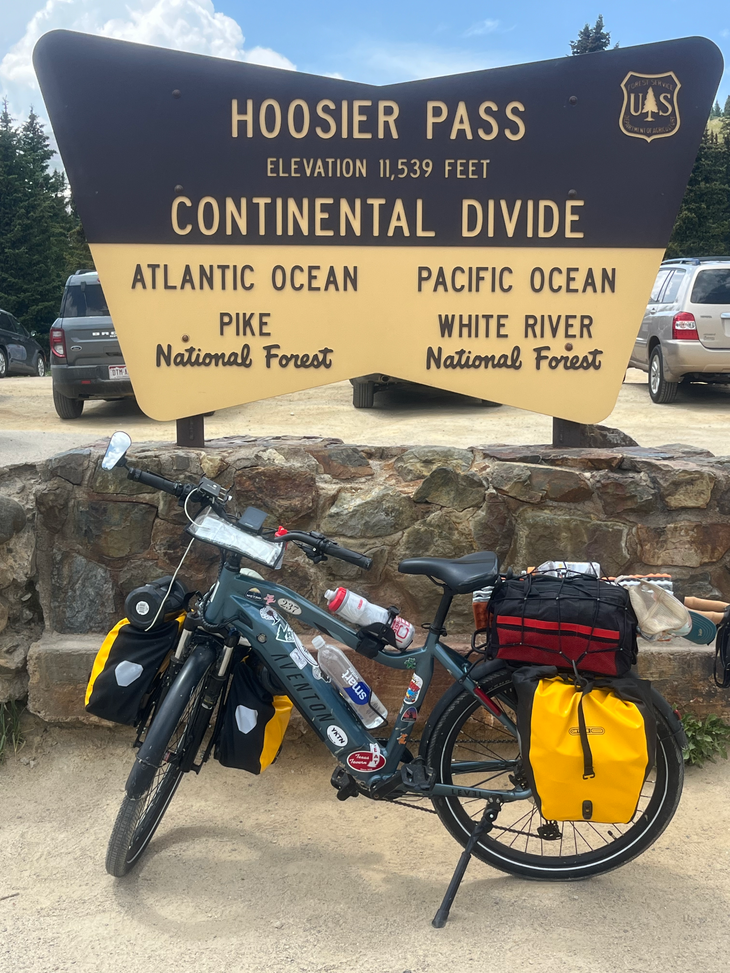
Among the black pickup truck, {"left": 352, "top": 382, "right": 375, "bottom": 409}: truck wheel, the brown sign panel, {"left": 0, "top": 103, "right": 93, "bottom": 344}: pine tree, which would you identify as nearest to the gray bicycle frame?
the brown sign panel

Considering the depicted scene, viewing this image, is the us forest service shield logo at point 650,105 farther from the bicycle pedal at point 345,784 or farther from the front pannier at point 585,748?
the bicycle pedal at point 345,784

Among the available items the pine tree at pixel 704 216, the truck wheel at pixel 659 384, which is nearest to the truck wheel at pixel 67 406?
the truck wheel at pixel 659 384

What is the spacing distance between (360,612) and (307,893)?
87cm

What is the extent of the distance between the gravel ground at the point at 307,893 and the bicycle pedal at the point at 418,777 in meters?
0.32

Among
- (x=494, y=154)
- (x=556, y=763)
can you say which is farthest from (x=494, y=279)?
(x=556, y=763)

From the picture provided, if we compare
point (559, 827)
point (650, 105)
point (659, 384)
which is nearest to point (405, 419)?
point (659, 384)

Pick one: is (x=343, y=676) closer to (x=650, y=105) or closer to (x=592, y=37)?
(x=650, y=105)

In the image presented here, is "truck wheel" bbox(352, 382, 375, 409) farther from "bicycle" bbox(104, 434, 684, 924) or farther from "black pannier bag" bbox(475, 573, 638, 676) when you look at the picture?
"black pannier bag" bbox(475, 573, 638, 676)

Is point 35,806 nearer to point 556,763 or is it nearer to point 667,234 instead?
point 556,763

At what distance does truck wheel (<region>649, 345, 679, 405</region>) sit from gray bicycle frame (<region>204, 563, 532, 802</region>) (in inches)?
372

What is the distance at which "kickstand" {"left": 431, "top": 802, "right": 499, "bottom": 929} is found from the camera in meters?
2.48

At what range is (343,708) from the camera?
2680 millimetres

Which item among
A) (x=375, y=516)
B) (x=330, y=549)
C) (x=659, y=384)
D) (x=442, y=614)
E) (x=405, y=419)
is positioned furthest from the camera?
(x=659, y=384)

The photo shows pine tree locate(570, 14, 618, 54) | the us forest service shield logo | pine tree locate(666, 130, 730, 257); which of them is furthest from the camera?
pine tree locate(570, 14, 618, 54)
